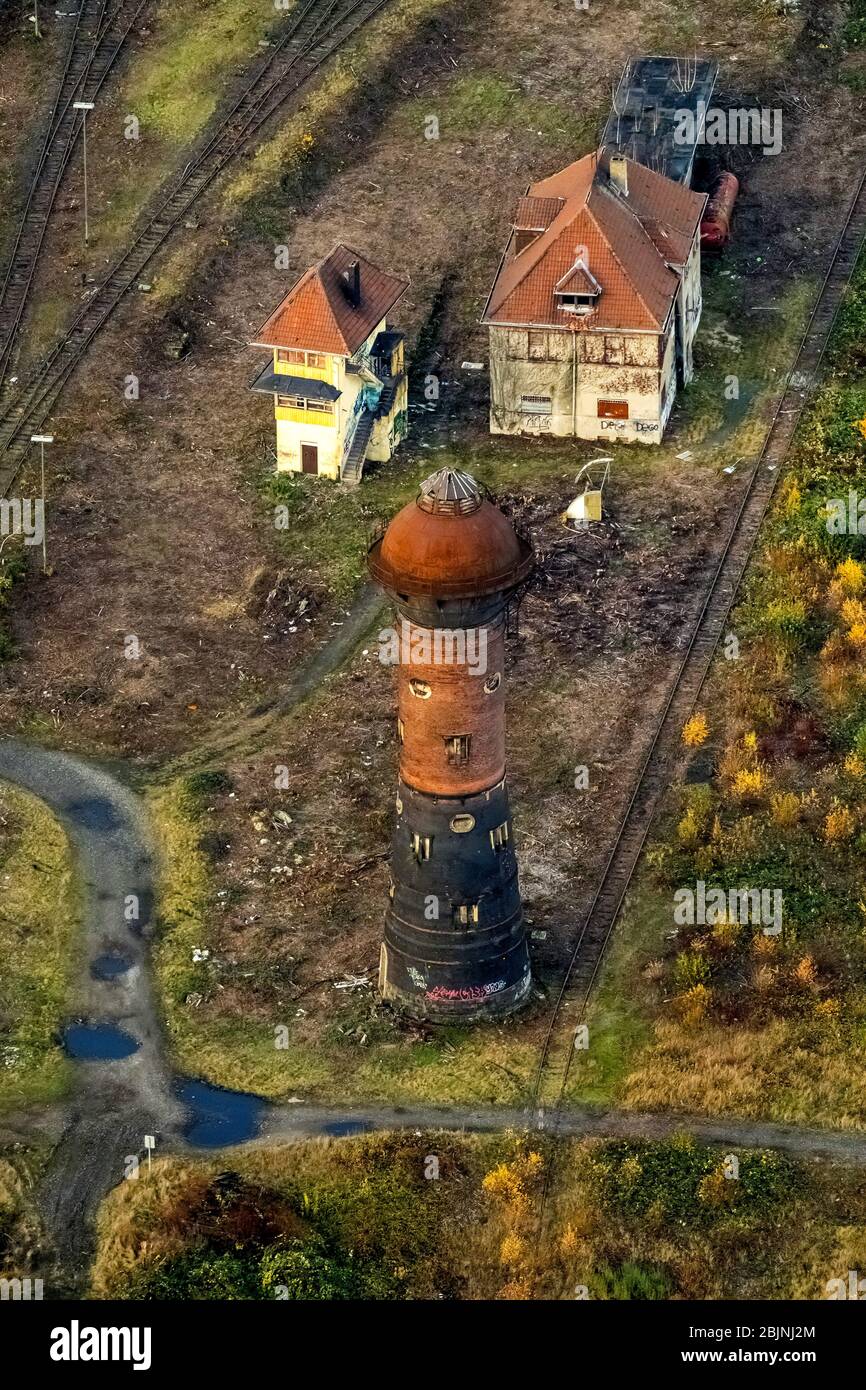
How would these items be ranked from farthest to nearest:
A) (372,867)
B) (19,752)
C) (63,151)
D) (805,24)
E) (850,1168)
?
(805,24) < (63,151) < (19,752) < (372,867) < (850,1168)

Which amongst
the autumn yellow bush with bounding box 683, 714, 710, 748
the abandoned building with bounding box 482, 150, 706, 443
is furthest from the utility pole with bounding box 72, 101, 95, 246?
the autumn yellow bush with bounding box 683, 714, 710, 748

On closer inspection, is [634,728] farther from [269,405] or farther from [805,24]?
[805,24]

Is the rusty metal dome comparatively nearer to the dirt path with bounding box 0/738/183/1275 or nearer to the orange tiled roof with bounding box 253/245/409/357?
the dirt path with bounding box 0/738/183/1275

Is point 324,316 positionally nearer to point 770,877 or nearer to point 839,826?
point 839,826

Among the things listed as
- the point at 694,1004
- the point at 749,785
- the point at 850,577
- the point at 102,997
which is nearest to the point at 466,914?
the point at 694,1004

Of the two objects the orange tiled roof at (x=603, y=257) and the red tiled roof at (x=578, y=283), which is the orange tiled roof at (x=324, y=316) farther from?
the red tiled roof at (x=578, y=283)

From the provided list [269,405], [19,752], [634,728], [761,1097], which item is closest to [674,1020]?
[761,1097]

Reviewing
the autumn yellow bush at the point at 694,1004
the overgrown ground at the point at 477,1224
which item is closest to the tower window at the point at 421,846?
the overgrown ground at the point at 477,1224
